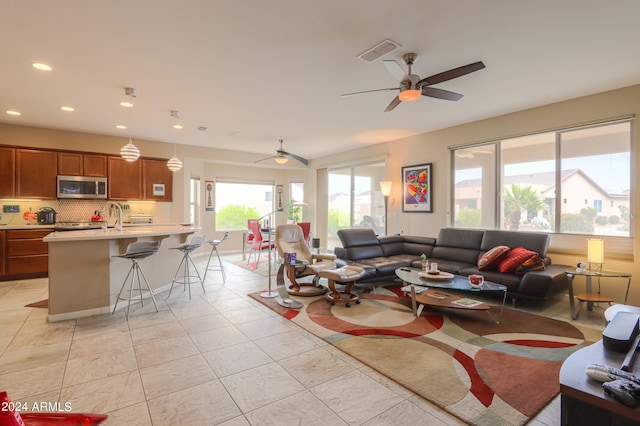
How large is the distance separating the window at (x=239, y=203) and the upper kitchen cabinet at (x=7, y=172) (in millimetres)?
4047

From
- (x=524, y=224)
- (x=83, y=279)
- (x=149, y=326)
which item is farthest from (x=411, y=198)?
(x=83, y=279)

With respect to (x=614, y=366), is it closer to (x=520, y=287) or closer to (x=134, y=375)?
(x=520, y=287)

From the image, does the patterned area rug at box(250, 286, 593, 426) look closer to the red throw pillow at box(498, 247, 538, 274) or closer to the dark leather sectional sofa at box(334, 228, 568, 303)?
the dark leather sectional sofa at box(334, 228, 568, 303)

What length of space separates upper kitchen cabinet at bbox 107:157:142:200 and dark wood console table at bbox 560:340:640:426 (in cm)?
725

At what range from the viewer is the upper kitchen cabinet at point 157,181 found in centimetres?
662

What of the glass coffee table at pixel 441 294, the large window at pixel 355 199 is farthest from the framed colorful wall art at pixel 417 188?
the glass coffee table at pixel 441 294

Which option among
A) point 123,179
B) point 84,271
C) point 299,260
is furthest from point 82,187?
point 299,260

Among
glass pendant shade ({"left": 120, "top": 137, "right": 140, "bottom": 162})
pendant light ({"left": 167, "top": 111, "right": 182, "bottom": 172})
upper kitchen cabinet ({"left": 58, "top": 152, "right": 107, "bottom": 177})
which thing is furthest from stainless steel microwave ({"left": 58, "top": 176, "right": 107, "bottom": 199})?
glass pendant shade ({"left": 120, "top": 137, "right": 140, "bottom": 162})

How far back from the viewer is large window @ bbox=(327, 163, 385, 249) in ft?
24.1

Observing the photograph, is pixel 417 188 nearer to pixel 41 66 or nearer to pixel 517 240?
pixel 517 240

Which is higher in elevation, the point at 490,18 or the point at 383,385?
the point at 490,18

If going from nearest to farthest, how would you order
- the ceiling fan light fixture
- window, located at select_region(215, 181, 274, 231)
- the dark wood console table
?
1. the dark wood console table
2. the ceiling fan light fixture
3. window, located at select_region(215, 181, 274, 231)

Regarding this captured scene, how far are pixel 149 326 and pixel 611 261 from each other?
5663mm

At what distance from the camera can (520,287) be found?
3766 millimetres
